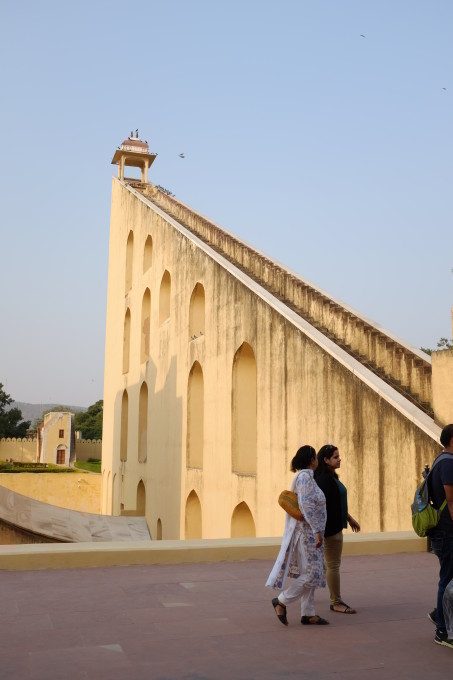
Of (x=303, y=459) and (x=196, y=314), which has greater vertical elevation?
(x=196, y=314)

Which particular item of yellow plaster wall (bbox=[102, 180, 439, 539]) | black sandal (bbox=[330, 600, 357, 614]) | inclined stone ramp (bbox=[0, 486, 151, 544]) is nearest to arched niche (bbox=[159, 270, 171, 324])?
yellow plaster wall (bbox=[102, 180, 439, 539])

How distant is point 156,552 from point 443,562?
7.21 ft

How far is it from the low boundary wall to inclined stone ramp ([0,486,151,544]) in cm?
384

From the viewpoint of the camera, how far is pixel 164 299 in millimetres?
18547

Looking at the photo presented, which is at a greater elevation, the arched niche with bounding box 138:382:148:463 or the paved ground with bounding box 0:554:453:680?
the arched niche with bounding box 138:382:148:463

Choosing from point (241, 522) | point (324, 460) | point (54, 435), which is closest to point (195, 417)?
point (241, 522)

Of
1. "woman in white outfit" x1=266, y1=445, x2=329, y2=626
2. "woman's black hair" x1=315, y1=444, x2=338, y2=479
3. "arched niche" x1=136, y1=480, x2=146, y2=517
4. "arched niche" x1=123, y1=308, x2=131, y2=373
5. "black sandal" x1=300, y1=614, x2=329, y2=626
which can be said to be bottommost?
"arched niche" x1=136, y1=480, x2=146, y2=517

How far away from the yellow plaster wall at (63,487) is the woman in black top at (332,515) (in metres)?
23.4

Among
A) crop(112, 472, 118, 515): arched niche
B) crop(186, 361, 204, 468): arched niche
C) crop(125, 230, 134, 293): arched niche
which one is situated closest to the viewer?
A: crop(186, 361, 204, 468): arched niche

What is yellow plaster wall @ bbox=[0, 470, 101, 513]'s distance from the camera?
25.8 meters

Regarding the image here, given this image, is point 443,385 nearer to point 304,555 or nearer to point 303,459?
point 303,459

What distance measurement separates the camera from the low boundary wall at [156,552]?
14.7ft

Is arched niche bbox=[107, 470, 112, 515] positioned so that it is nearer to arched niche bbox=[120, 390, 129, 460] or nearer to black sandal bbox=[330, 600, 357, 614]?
arched niche bbox=[120, 390, 129, 460]

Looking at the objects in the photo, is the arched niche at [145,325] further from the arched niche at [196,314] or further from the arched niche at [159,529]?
the arched niche at [196,314]
